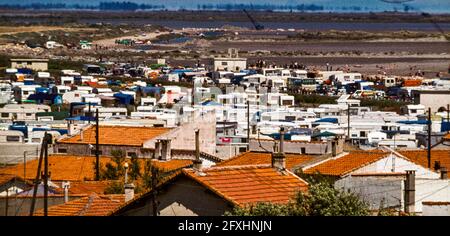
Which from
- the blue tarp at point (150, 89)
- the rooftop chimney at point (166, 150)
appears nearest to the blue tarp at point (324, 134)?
the rooftop chimney at point (166, 150)

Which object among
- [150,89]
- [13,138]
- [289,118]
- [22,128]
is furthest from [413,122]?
[150,89]

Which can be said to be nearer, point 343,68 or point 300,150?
point 300,150

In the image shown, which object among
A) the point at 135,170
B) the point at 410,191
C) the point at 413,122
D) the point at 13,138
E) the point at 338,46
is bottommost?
the point at 338,46

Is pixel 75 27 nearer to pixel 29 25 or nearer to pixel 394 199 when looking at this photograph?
pixel 29 25

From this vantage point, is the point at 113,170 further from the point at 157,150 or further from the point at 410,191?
the point at 410,191

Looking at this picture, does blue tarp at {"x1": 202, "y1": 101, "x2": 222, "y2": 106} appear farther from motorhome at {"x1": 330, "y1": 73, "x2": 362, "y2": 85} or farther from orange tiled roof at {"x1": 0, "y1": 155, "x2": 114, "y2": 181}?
motorhome at {"x1": 330, "y1": 73, "x2": 362, "y2": 85}

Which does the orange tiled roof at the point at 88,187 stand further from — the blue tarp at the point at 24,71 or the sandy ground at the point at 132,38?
the sandy ground at the point at 132,38
